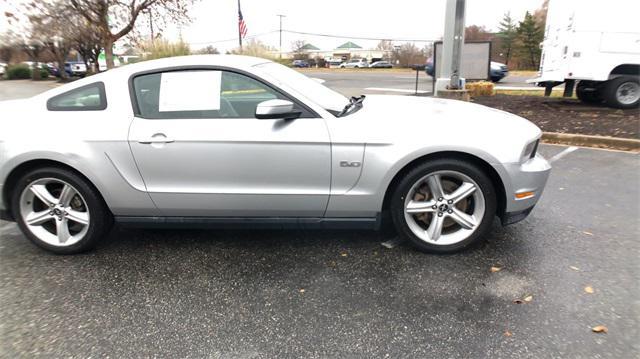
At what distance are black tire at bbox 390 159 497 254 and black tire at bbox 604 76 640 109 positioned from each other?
8404 millimetres

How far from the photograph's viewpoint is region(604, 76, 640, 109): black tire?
9430 mm

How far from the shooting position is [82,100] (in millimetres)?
3254

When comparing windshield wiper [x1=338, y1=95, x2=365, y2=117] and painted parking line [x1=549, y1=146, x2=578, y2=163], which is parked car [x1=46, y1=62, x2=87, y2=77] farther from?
windshield wiper [x1=338, y1=95, x2=365, y2=117]

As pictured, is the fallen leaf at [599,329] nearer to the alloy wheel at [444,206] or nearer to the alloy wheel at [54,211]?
the alloy wheel at [444,206]

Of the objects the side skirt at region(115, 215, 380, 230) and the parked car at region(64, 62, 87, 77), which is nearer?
the side skirt at region(115, 215, 380, 230)

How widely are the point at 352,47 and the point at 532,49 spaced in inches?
2547

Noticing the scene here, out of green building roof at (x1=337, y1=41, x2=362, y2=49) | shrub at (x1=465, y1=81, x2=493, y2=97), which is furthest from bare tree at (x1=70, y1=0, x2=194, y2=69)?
green building roof at (x1=337, y1=41, x2=362, y2=49)

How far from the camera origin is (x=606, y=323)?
2465 mm

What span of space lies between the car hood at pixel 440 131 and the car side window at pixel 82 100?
5.70 feet

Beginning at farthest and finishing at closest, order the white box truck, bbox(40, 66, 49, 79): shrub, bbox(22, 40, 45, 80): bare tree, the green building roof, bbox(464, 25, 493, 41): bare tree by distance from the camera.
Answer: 1. the green building roof
2. bbox(464, 25, 493, 41): bare tree
3. bbox(40, 66, 49, 79): shrub
4. bbox(22, 40, 45, 80): bare tree
5. the white box truck

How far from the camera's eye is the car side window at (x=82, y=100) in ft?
10.6

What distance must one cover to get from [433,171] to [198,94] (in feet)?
5.82

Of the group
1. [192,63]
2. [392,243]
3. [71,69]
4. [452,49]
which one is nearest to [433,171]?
[392,243]

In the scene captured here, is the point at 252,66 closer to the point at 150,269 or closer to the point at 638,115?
the point at 150,269
